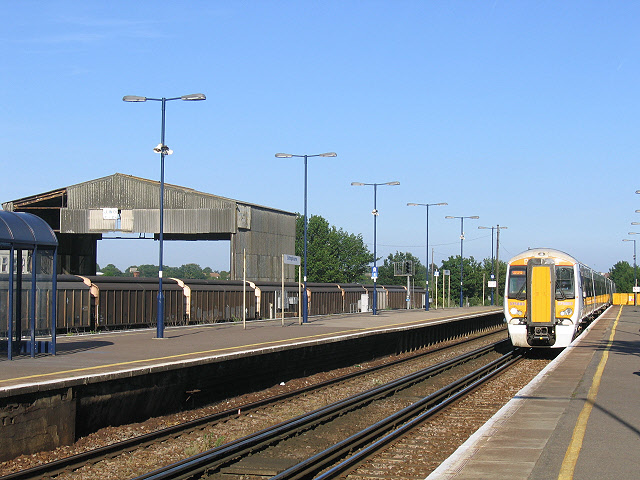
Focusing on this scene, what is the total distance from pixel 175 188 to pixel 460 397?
3664cm

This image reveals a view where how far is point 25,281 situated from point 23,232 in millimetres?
1459

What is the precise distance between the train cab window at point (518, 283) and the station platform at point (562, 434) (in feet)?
24.2

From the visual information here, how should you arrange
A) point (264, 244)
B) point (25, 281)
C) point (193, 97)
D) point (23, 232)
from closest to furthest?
point (23, 232), point (25, 281), point (193, 97), point (264, 244)

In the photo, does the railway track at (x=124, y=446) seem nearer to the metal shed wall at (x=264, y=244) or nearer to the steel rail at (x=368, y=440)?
the steel rail at (x=368, y=440)

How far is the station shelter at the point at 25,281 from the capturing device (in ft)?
51.3

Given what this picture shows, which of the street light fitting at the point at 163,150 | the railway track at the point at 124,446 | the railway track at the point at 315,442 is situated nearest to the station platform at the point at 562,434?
the railway track at the point at 315,442

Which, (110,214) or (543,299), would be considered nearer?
(543,299)

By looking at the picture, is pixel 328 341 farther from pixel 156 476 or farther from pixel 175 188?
pixel 175 188

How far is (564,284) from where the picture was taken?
24.2 meters

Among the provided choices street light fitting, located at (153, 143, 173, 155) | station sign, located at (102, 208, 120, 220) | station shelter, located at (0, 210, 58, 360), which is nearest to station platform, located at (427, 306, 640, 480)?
station shelter, located at (0, 210, 58, 360)

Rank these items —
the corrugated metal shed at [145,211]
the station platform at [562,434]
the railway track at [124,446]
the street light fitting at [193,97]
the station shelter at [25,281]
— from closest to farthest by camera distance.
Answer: the station platform at [562,434], the railway track at [124,446], the station shelter at [25,281], the street light fitting at [193,97], the corrugated metal shed at [145,211]

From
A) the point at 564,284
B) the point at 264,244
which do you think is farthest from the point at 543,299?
the point at 264,244

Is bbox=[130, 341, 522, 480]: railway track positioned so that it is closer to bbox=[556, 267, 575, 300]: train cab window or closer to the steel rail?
the steel rail

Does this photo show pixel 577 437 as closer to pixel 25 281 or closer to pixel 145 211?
pixel 25 281
